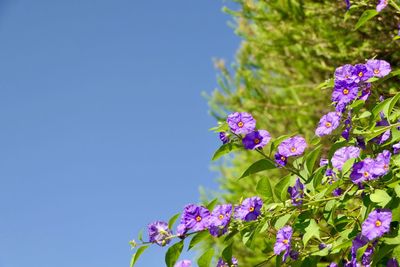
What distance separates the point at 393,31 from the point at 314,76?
1719mm

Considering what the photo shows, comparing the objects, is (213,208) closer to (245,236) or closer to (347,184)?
(245,236)

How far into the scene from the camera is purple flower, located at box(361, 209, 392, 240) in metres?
1.51

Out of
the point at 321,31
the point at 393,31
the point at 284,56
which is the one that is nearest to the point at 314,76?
the point at 284,56

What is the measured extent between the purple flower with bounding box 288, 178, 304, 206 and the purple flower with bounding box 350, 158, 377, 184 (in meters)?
0.20

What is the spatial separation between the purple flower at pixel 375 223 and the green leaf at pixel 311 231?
6.3 inches

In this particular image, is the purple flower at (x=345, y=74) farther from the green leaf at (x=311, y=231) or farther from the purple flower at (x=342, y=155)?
the green leaf at (x=311, y=231)

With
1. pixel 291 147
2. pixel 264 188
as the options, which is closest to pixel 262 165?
pixel 264 188

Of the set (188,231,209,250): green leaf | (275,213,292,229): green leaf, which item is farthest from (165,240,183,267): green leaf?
(275,213,292,229): green leaf

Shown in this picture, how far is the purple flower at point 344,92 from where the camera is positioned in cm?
184

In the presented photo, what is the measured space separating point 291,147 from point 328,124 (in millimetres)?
156

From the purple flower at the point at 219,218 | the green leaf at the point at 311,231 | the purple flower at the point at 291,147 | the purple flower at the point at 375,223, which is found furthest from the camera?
the purple flower at the point at 291,147

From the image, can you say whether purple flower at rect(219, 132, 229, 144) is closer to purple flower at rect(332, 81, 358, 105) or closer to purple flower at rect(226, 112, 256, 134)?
purple flower at rect(226, 112, 256, 134)

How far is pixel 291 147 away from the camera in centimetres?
184

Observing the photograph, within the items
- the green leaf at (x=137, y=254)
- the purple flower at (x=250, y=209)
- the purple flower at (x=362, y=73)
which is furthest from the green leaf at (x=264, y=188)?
the purple flower at (x=362, y=73)
